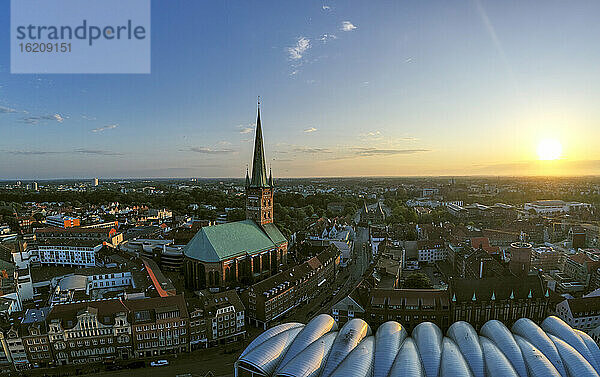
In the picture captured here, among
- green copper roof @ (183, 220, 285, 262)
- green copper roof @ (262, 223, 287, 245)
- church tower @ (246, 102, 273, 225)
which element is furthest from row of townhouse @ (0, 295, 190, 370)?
church tower @ (246, 102, 273, 225)

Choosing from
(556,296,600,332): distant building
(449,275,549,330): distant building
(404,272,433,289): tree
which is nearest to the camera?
(556,296,600,332): distant building

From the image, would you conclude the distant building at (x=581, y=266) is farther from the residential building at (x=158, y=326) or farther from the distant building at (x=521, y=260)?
the residential building at (x=158, y=326)

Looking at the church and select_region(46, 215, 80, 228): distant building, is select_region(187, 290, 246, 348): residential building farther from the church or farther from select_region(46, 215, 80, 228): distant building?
select_region(46, 215, 80, 228): distant building

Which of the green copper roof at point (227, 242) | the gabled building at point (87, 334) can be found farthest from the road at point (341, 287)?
the gabled building at point (87, 334)

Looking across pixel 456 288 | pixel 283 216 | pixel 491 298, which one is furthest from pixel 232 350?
pixel 283 216

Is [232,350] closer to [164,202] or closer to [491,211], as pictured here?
[491,211]

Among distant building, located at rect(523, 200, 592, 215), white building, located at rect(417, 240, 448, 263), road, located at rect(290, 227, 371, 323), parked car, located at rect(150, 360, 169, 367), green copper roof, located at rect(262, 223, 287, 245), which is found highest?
green copper roof, located at rect(262, 223, 287, 245)
